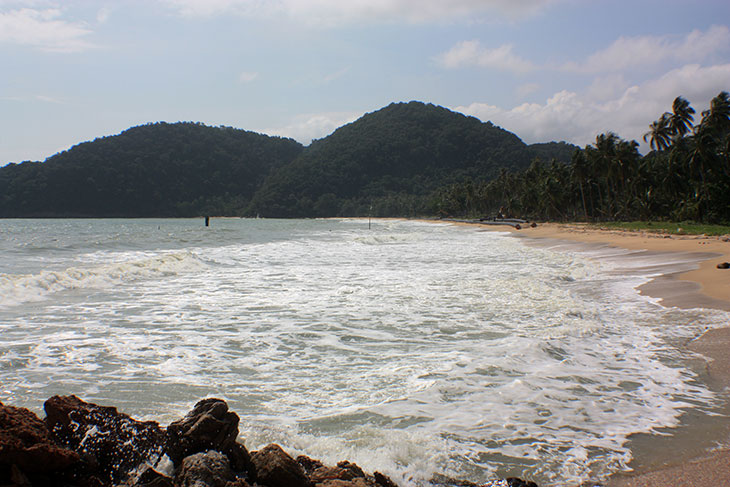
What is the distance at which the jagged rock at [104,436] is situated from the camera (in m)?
2.89

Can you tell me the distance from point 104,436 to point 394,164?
573 ft

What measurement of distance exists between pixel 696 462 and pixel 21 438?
404 centimetres

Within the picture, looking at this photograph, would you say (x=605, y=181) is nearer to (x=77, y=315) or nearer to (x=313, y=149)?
(x=77, y=315)

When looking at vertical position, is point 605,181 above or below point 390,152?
below

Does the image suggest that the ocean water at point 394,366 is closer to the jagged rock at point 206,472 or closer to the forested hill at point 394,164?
the jagged rock at point 206,472

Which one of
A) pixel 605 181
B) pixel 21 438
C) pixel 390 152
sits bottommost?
pixel 21 438

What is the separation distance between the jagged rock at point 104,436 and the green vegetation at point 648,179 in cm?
4634

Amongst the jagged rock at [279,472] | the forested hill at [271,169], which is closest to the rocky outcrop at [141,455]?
the jagged rock at [279,472]

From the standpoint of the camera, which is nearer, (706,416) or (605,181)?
(706,416)

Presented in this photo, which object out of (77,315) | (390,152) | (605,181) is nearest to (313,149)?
(390,152)

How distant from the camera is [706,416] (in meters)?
3.84

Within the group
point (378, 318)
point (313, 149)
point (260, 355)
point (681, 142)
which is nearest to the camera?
point (260, 355)

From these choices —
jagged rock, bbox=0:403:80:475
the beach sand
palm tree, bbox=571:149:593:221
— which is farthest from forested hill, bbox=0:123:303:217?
jagged rock, bbox=0:403:80:475

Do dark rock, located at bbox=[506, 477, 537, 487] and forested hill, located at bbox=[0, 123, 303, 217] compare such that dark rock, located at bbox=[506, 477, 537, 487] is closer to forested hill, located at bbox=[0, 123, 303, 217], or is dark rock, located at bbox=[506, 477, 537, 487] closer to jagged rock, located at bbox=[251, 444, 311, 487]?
jagged rock, located at bbox=[251, 444, 311, 487]
